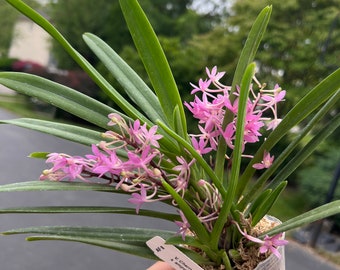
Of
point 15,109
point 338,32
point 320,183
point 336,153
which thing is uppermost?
point 15,109

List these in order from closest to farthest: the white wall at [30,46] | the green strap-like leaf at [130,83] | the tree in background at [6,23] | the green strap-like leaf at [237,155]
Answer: the green strap-like leaf at [237,155] < the green strap-like leaf at [130,83] < the tree in background at [6,23] < the white wall at [30,46]

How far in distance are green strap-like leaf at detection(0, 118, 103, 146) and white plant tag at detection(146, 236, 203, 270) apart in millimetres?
216

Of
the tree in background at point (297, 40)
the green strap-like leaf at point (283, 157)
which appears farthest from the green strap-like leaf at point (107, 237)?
the tree in background at point (297, 40)

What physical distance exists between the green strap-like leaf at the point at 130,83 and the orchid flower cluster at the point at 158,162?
0.10 metres

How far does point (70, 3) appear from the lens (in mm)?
13945

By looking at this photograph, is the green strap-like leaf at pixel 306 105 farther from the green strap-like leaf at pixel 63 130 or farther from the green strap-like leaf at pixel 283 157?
the green strap-like leaf at pixel 63 130

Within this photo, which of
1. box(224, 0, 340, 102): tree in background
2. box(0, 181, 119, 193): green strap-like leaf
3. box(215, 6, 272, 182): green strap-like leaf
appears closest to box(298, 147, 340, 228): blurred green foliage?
box(224, 0, 340, 102): tree in background

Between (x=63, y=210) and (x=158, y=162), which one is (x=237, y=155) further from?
(x=63, y=210)

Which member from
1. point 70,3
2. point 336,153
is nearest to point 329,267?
point 336,153

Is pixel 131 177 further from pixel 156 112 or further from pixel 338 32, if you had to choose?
pixel 338 32

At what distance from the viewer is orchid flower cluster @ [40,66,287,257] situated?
667 mm

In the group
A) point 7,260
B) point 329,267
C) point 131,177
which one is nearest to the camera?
point 131,177

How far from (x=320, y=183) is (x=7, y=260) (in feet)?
12.0

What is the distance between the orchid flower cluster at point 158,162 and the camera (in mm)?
667
